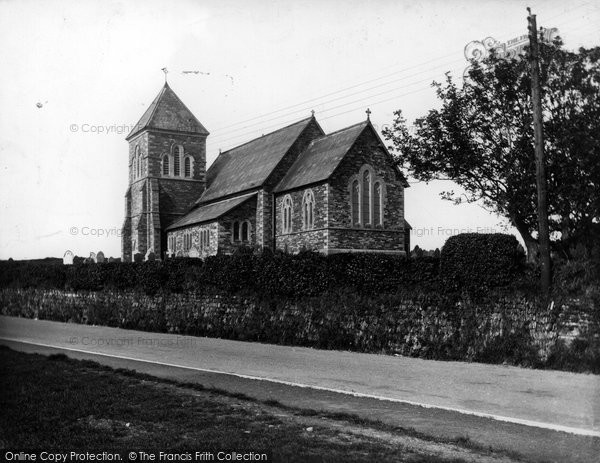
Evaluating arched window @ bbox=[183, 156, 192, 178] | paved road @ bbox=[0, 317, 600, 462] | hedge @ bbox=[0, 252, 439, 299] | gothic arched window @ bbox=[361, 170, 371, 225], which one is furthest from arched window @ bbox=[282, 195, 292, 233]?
paved road @ bbox=[0, 317, 600, 462]

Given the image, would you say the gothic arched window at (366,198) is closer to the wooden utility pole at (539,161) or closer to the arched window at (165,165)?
the arched window at (165,165)

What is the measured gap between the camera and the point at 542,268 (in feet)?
45.6

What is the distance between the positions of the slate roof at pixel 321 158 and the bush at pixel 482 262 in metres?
20.2

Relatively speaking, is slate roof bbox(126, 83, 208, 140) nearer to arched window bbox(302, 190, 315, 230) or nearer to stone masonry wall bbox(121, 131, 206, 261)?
stone masonry wall bbox(121, 131, 206, 261)

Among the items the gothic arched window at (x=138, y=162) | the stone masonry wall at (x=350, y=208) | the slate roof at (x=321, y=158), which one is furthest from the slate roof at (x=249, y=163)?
Answer: the stone masonry wall at (x=350, y=208)

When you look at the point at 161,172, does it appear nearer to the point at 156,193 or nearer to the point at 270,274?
the point at 156,193

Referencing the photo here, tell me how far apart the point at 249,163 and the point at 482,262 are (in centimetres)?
3299

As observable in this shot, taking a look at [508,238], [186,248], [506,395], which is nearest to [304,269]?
[508,238]

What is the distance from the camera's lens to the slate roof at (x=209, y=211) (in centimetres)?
4075

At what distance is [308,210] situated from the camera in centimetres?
3716

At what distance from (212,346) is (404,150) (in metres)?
14.1

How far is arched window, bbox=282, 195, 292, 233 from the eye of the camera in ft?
127

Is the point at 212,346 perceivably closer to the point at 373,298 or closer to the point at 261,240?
the point at 373,298

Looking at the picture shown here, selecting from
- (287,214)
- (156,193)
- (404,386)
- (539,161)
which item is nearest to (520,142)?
(539,161)
